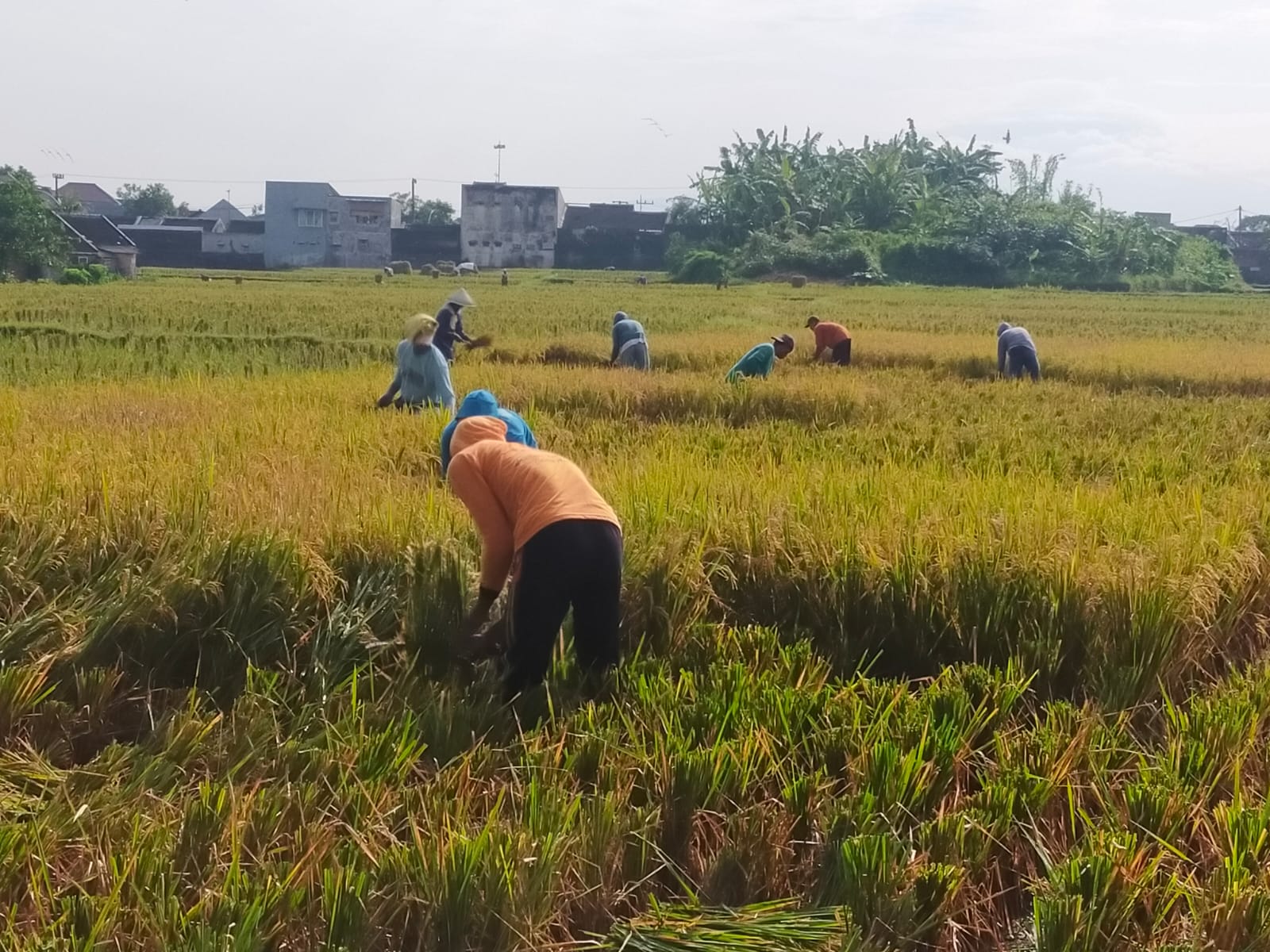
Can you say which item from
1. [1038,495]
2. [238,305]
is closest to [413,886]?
[1038,495]

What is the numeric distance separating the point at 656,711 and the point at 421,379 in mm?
4652

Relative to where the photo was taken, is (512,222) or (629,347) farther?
(512,222)

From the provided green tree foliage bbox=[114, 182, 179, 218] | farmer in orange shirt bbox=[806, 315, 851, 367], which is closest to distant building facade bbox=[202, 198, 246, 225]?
green tree foliage bbox=[114, 182, 179, 218]

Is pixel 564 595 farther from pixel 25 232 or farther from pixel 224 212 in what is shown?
pixel 224 212

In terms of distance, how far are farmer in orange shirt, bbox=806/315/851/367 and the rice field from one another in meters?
6.21

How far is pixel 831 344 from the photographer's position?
12758mm

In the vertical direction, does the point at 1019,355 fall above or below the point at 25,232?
below

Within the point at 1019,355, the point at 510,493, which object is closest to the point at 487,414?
the point at 510,493

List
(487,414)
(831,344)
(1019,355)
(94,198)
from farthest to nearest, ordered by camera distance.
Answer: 1. (94,198)
2. (831,344)
3. (1019,355)
4. (487,414)

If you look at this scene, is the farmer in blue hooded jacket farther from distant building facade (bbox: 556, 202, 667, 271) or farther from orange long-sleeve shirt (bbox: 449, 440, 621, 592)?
distant building facade (bbox: 556, 202, 667, 271)

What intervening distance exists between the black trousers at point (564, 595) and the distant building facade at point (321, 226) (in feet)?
195

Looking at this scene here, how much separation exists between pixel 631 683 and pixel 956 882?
1.19 metres

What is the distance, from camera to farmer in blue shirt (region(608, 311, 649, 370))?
1124cm

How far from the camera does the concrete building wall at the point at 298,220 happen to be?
201ft
